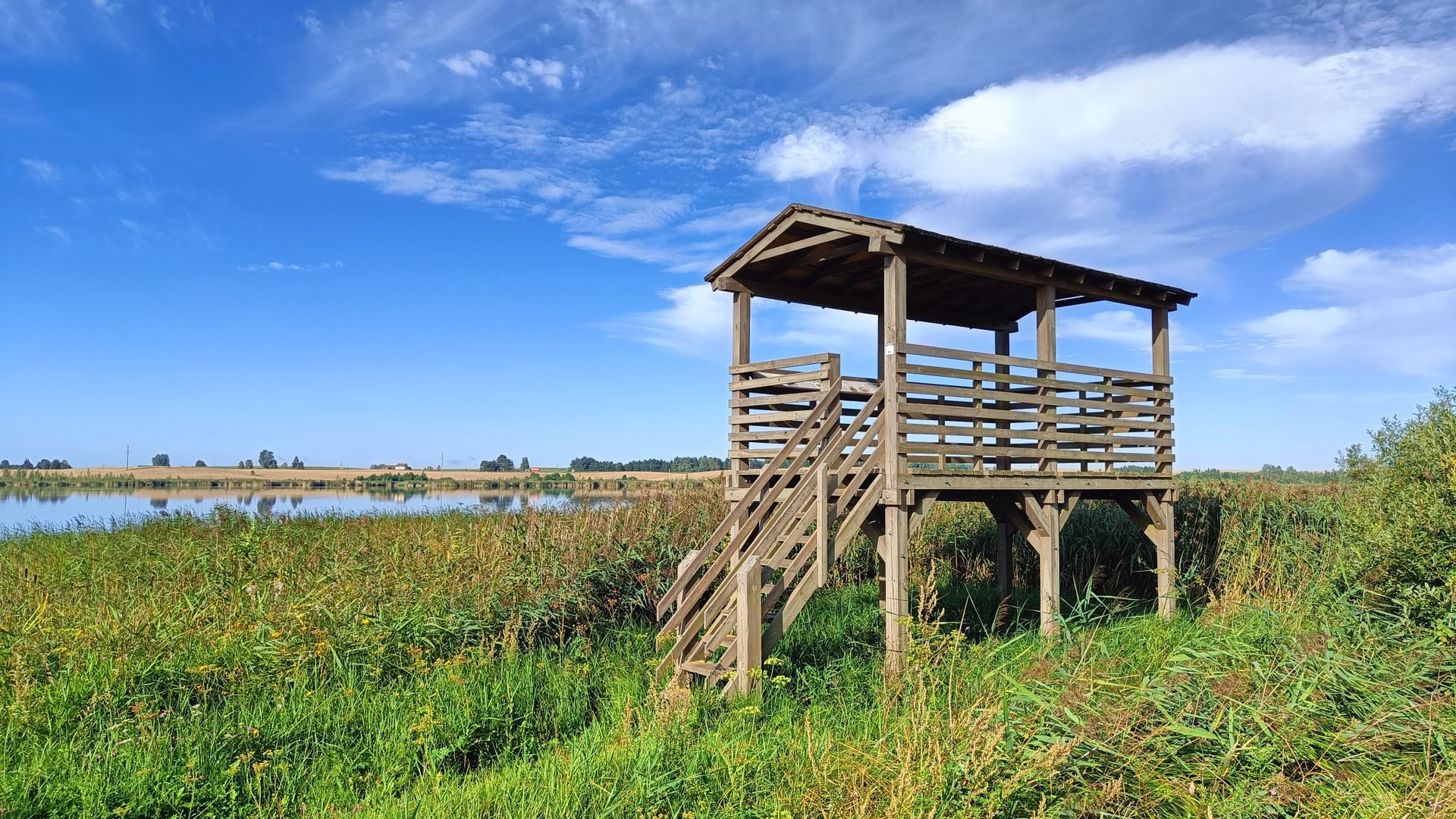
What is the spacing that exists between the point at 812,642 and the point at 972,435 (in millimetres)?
3260

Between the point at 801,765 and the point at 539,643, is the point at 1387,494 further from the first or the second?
the point at 539,643

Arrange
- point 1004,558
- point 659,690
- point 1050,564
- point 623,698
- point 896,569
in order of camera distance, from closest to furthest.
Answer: point 623,698 → point 659,690 → point 896,569 → point 1050,564 → point 1004,558

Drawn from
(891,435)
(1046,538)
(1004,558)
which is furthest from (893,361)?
(1004,558)

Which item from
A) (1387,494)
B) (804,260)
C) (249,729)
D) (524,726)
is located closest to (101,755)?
(249,729)

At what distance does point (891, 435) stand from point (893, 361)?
872 millimetres

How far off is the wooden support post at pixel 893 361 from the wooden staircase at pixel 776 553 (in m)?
0.13

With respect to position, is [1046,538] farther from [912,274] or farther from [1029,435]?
[912,274]

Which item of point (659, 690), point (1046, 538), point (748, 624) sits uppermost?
point (1046, 538)

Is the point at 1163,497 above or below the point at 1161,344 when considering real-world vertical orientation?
below

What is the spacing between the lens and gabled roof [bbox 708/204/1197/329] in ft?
34.1

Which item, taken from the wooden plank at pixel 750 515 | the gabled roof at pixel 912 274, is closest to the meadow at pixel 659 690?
the wooden plank at pixel 750 515

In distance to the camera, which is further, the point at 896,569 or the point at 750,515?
the point at 750,515

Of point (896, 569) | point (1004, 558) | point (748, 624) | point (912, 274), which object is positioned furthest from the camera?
point (1004, 558)

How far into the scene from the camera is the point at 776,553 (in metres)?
9.16
